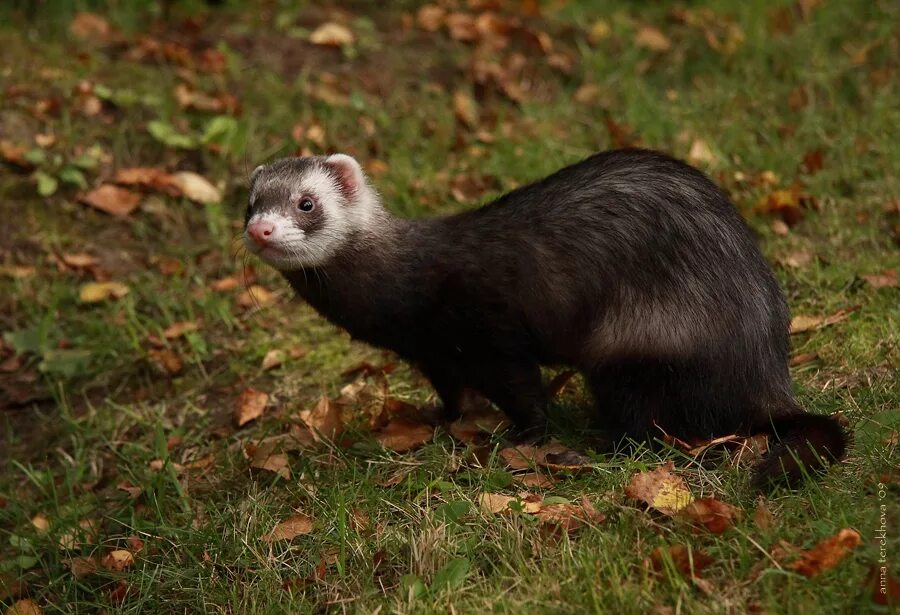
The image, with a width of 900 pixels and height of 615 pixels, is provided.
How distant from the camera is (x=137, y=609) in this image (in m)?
3.38

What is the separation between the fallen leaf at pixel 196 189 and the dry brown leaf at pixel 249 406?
1597 millimetres

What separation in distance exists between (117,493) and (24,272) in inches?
69.7

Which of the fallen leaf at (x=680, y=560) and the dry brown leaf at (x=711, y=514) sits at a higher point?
the dry brown leaf at (x=711, y=514)

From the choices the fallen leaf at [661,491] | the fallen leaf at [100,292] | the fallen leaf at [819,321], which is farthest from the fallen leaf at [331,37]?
the fallen leaf at [661,491]

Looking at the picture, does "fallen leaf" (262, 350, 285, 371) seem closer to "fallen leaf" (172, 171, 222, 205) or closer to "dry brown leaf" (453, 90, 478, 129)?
"fallen leaf" (172, 171, 222, 205)

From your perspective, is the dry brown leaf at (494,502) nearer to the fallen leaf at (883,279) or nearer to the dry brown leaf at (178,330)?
the fallen leaf at (883,279)

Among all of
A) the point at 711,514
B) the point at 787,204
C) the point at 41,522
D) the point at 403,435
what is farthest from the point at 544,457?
the point at 787,204

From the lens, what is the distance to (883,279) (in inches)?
180

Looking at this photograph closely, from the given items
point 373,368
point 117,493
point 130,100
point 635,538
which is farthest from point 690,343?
point 130,100

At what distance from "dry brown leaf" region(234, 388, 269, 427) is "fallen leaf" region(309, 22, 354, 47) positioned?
334 cm

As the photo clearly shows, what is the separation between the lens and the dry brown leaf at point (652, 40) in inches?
285

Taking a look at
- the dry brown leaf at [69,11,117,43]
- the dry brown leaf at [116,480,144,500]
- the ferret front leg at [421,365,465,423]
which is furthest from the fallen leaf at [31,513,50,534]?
the dry brown leaf at [69,11,117,43]

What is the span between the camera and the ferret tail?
126 inches

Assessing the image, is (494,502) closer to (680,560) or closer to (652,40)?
(680,560)
